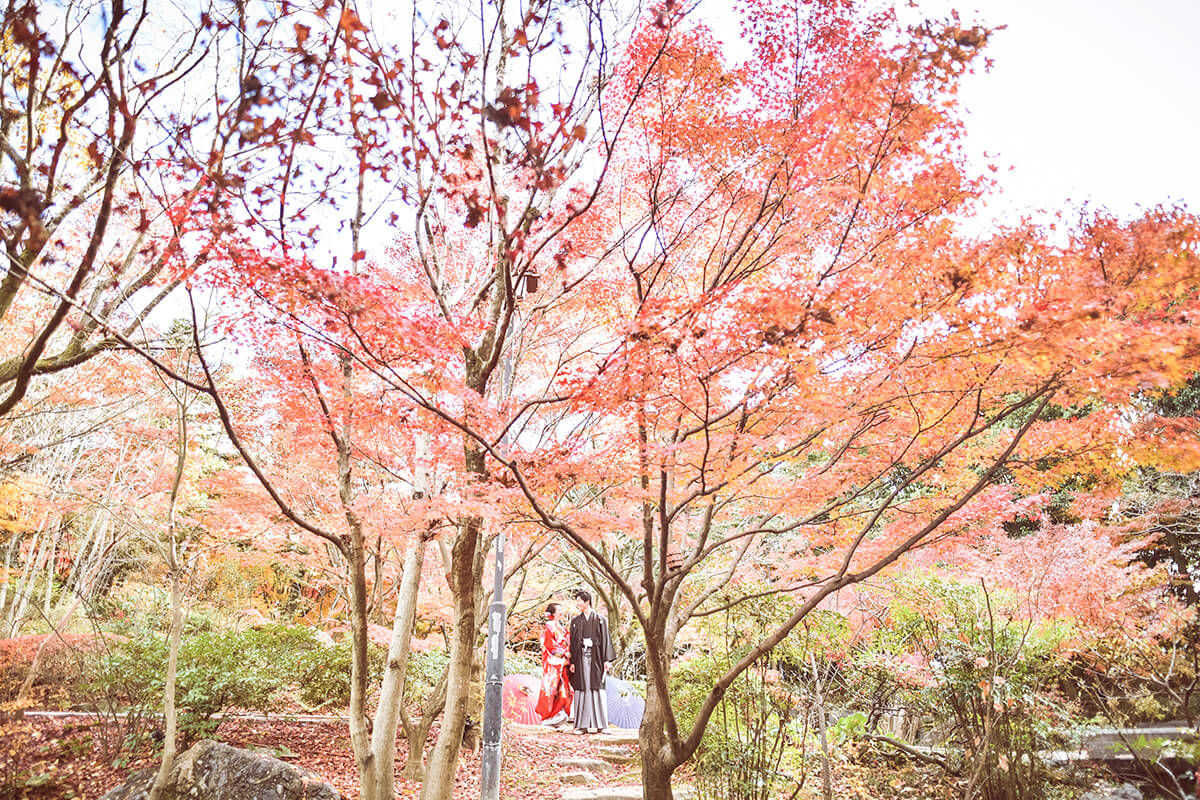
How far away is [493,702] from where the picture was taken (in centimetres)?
595

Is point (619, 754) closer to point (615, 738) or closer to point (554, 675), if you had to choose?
point (615, 738)

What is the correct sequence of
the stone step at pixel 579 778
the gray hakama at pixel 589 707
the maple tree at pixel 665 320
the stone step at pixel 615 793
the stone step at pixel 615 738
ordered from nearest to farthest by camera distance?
the maple tree at pixel 665 320
the stone step at pixel 615 793
the stone step at pixel 579 778
the stone step at pixel 615 738
the gray hakama at pixel 589 707

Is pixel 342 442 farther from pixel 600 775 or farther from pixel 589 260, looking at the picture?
pixel 600 775

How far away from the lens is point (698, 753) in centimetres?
653

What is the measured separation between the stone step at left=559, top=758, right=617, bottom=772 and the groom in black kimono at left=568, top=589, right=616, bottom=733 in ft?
3.45

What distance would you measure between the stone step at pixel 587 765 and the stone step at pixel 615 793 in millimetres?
851

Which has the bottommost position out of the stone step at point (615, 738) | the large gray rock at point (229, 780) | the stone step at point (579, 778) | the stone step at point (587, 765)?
the stone step at point (579, 778)

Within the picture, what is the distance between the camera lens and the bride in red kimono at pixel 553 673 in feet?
31.1

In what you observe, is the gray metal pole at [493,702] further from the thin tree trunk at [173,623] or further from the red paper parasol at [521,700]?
the red paper parasol at [521,700]

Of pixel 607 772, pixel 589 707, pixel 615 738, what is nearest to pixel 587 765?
pixel 607 772

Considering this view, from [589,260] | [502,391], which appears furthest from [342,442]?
[589,260]

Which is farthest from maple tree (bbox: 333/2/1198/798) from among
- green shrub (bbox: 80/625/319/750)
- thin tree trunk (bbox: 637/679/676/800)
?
green shrub (bbox: 80/625/319/750)

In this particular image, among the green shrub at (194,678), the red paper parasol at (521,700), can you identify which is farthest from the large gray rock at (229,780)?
the red paper parasol at (521,700)

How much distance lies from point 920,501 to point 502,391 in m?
4.41
